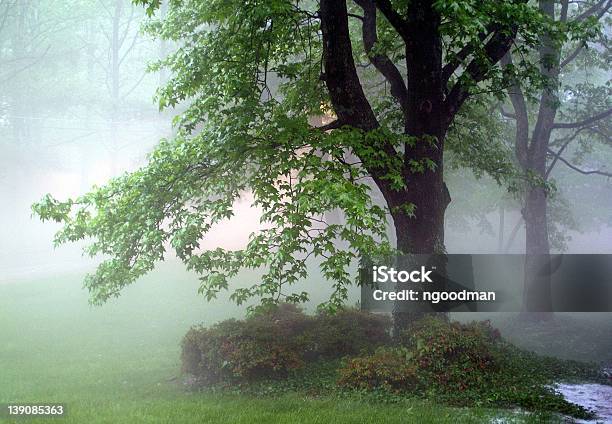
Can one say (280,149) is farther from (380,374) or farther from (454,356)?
(454,356)

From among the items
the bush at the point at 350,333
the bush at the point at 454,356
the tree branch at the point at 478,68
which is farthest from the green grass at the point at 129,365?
the tree branch at the point at 478,68

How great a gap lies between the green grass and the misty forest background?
59 mm

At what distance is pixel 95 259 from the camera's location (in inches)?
1463

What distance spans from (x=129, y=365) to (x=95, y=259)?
21957mm

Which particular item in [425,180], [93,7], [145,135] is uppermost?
[93,7]

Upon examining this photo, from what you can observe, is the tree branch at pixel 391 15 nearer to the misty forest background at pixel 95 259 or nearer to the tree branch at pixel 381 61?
the tree branch at pixel 381 61

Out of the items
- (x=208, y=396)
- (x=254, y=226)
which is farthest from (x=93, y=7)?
(x=208, y=396)

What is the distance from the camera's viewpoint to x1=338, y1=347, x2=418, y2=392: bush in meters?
11.1

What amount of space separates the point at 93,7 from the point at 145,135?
1732cm

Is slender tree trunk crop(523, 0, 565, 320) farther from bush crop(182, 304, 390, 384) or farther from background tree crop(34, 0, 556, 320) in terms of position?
bush crop(182, 304, 390, 384)

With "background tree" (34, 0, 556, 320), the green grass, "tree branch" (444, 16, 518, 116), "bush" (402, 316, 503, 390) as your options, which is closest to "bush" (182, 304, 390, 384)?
the green grass

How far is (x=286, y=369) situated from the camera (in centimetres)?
1248

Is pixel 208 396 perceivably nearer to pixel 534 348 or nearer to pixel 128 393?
pixel 128 393

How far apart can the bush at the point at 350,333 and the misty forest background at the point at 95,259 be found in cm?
311
